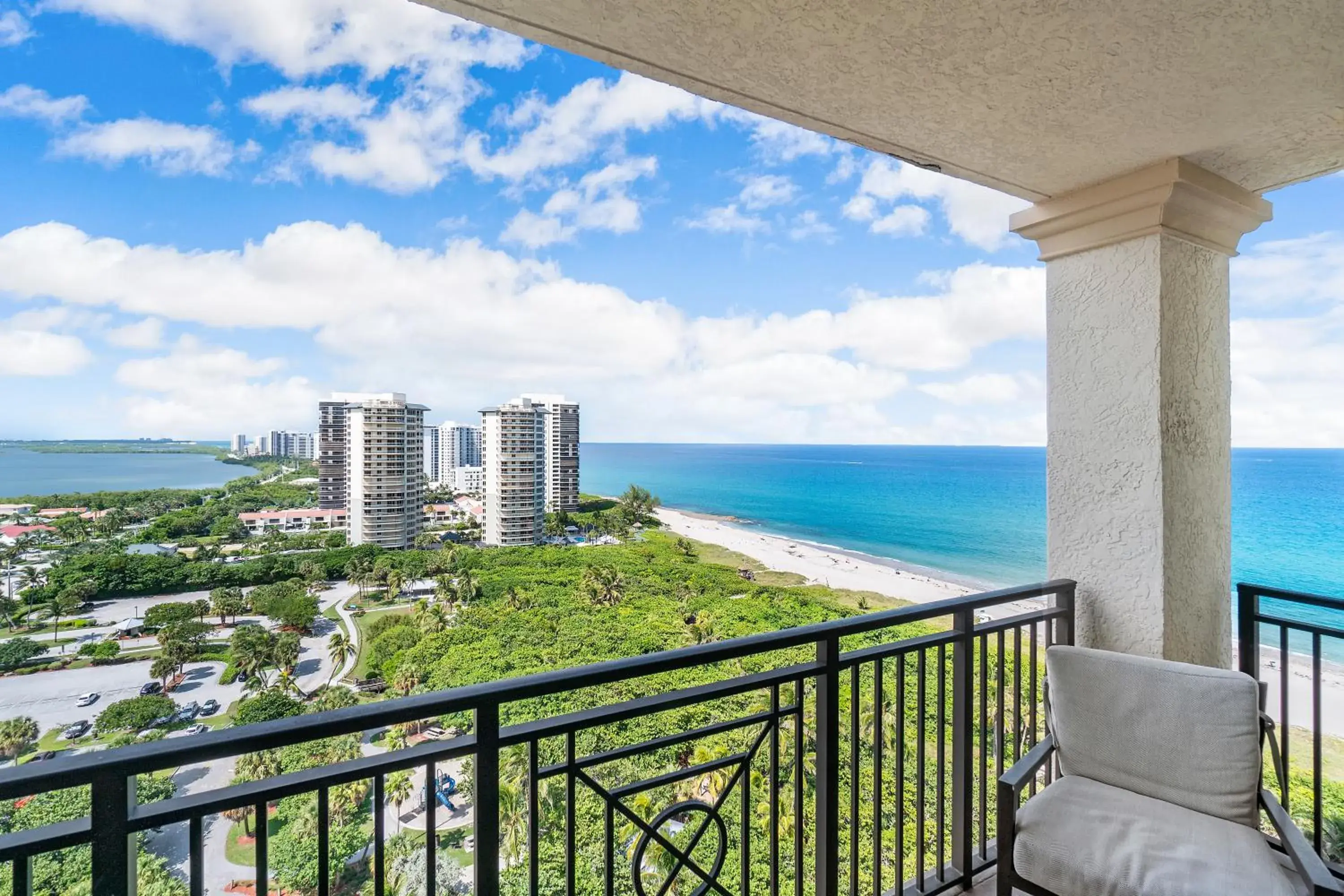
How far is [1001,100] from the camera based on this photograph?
1.45 meters

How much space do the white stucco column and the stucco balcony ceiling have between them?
202 millimetres

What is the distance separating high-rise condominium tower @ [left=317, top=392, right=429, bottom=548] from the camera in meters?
19.8

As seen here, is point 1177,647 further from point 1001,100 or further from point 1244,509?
point 1244,509

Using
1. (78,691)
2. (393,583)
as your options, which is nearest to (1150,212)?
(78,691)

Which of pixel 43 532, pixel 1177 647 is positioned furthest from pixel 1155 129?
pixel 43 532

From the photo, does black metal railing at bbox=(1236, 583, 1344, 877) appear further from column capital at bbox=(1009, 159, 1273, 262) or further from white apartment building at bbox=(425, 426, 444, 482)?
white apartment building at bbox=(425, 426, 444, 482)

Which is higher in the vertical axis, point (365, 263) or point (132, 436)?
point (365, 263)

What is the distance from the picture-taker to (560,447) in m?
25.3

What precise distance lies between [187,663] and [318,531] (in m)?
5.31

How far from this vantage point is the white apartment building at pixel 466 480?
81.6 feet

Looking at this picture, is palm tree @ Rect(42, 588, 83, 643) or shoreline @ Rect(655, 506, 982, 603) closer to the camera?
palm tree @ Rect(42, 588, 83, 643)

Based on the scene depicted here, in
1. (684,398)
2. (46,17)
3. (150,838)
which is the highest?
(46,17)

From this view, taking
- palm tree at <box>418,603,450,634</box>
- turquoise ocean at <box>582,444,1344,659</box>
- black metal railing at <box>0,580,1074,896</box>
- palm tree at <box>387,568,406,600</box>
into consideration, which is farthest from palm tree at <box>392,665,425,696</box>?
black metal railing at <box>0,580,1074,896</box>

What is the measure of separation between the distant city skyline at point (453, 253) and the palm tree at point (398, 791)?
555 inches
